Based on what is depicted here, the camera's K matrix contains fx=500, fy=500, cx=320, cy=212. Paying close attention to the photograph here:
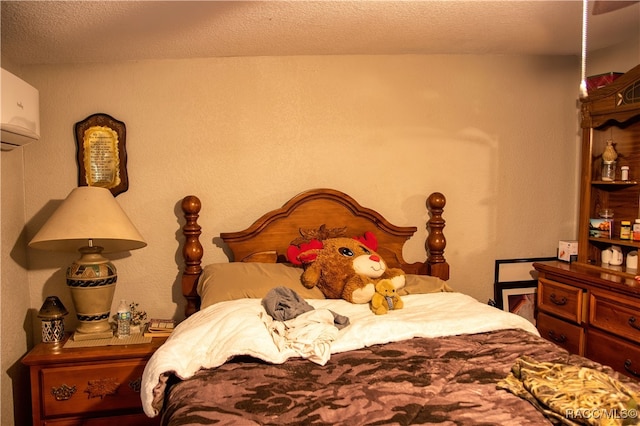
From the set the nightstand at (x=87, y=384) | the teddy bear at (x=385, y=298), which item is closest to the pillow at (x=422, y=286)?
the teddy bear at (x=385, y=298)

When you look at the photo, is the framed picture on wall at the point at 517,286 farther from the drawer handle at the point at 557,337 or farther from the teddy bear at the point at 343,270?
the teddy bear at the point at 343,270

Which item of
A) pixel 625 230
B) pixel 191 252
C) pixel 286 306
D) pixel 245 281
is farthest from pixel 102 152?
pixel 625 230

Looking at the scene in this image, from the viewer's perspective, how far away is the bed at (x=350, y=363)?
4.79 ft

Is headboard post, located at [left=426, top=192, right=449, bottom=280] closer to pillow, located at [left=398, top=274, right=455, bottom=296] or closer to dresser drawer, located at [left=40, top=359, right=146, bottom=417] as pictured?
pillow, located at [left=398, top=274, right=455, bottom=296]

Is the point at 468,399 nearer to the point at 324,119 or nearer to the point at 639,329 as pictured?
the point at 639,329

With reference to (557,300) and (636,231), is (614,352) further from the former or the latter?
(636,231)

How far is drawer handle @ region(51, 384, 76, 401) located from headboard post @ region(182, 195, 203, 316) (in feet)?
2.20

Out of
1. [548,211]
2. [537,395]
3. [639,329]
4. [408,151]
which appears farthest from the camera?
[548,211]

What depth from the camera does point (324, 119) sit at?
119 inches

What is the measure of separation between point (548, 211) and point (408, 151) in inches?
42.6

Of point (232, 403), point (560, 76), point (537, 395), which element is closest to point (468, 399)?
point (537, 395)

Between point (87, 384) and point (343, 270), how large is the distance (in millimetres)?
1343

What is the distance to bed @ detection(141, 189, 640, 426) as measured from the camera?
4.79ft

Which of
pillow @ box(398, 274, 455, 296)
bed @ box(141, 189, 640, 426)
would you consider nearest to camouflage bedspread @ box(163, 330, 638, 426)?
bed @ box(141, 189, 640, 426)
